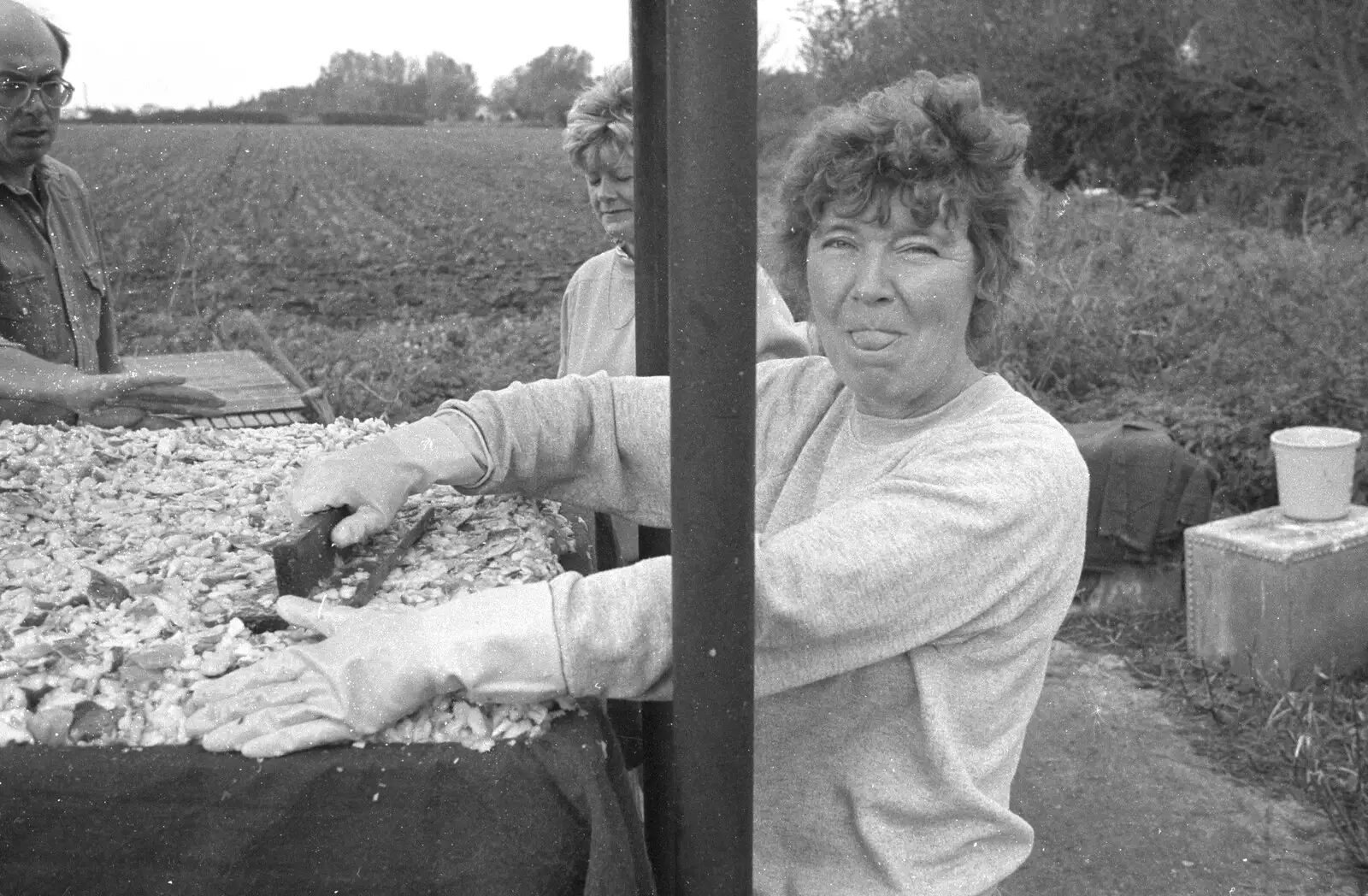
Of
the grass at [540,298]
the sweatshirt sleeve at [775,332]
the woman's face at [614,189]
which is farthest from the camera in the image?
the grass at [540,298]

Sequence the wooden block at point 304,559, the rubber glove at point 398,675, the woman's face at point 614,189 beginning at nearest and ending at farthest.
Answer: the rubber glove at point 398,675 → the wooden block at point 304,559 → the woman's face at point 614,189

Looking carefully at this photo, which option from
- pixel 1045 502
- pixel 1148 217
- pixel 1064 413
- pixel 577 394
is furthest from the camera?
pixel 1148 217

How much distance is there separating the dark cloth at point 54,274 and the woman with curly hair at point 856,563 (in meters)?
1.67

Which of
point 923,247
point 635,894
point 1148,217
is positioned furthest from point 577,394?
point 1148,217

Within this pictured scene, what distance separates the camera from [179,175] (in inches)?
271

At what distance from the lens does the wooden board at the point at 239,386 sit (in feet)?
8.49

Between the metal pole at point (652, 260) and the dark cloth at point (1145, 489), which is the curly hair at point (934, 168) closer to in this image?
the metal pole at point (652, 260)

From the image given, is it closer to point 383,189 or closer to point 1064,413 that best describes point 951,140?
point 1064,413

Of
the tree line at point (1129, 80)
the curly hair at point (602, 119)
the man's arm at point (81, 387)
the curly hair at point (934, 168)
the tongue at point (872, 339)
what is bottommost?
the man's arm at point (81, 387)

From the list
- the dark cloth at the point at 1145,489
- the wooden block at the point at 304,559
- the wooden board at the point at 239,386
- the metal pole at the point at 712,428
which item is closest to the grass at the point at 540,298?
the dark cloth at the point at 1145,489

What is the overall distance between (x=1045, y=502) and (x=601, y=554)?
1.25 metres

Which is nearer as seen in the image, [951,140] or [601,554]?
[951,140]

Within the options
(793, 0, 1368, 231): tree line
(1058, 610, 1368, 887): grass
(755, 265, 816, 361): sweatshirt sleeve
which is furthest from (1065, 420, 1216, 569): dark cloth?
(793, 0, 1368, 231): tree line

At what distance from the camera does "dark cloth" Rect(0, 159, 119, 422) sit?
113 inches
